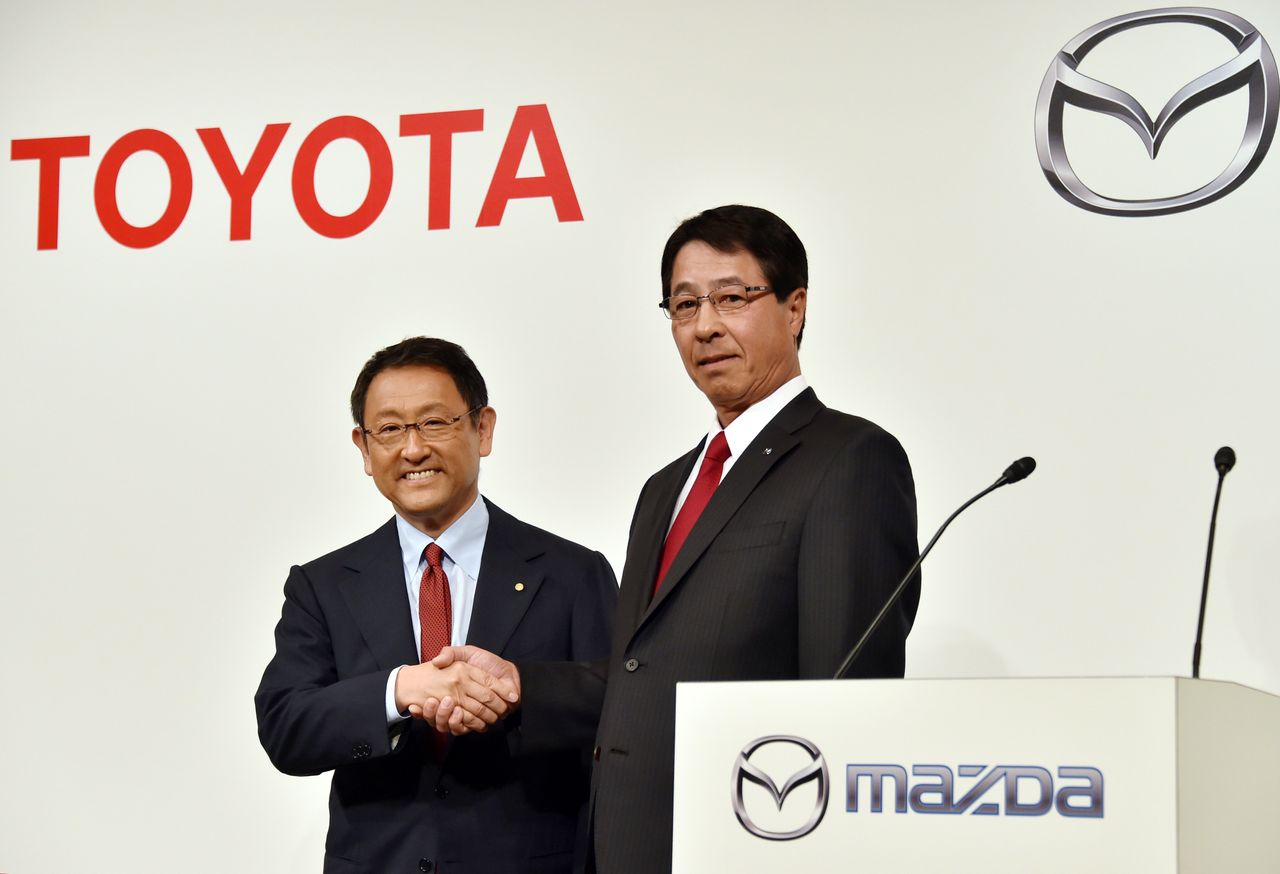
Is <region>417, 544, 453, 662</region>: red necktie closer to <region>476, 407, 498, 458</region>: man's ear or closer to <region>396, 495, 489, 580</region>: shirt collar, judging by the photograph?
<region>396, 495, 489, 580</region>: shirt collar

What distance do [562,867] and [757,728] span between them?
1183 millimetres

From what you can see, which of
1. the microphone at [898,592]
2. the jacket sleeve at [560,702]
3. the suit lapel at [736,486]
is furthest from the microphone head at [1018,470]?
the jacket sleeve at [560,702]

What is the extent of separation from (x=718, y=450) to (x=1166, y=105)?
1.45m

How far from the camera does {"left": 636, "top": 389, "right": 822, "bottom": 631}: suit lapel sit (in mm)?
2377

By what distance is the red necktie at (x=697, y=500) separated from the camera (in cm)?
253

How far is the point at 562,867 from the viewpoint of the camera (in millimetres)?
2857

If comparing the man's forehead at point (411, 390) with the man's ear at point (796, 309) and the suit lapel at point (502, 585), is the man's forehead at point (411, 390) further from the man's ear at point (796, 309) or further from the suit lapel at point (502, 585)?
the man's ear at point (796, 309)

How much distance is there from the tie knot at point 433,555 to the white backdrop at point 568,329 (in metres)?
0.64

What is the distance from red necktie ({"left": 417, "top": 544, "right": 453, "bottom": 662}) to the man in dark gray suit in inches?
21.3

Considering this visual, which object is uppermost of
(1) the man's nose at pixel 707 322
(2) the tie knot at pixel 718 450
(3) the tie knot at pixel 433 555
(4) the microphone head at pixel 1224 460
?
(1) the man's nose at pixel 707 322

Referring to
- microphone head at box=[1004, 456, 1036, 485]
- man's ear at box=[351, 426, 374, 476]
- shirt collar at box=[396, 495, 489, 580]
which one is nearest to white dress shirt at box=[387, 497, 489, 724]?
shirt collar at box=[396, 495, 489, 580]

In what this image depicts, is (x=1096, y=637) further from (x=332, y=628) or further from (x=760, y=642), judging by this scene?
(x=332, y=628)

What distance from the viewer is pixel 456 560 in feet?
10.1

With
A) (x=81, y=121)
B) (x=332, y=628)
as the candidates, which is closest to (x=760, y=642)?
(x=332, y=628)
